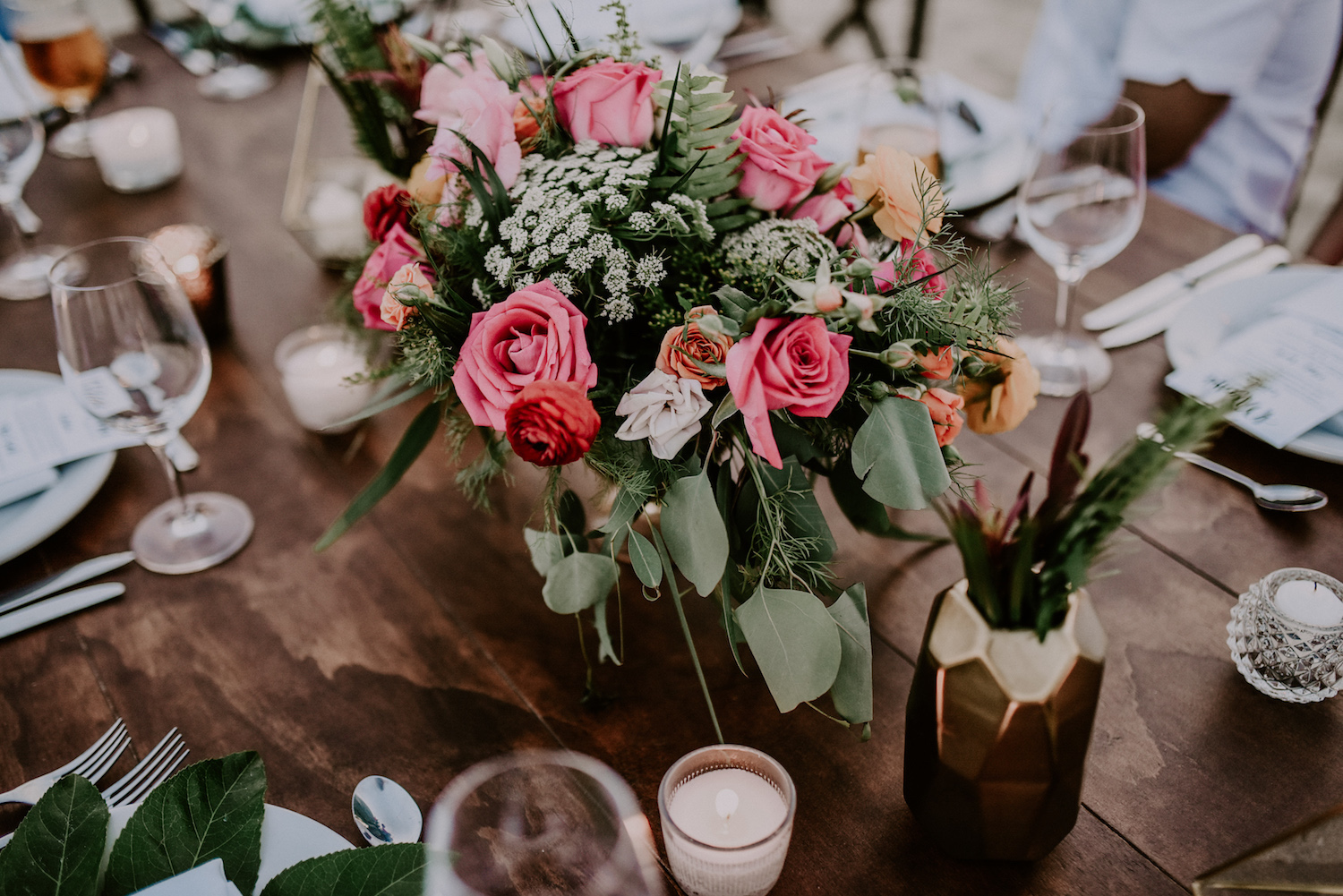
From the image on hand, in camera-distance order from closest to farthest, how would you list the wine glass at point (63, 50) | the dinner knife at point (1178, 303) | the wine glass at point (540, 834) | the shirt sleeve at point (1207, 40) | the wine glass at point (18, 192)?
1. the wine glass at point (540, 834)
2. the dinner knife at point (1178, 303)
3. the wine glass at point (18, 192)
4. the wine glass at point (63, 50)
5. the shirt sleeve at point (1207, 40)

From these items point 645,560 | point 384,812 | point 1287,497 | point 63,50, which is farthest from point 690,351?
point 63,50

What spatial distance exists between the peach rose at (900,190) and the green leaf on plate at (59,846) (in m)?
0.62

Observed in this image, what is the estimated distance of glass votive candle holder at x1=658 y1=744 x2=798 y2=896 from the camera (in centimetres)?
50

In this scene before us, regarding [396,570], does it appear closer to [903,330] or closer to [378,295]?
[378,295]

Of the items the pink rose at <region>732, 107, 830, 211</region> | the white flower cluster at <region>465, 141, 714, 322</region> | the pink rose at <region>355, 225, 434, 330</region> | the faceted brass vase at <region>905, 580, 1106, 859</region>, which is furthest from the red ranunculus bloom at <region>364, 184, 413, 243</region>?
the faceted brass vase at <region>905, 580, 1106, 859</region>

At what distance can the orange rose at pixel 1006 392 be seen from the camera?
0.64m

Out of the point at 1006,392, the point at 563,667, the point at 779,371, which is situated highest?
the point at 779,371

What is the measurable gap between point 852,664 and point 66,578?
0.67 metres

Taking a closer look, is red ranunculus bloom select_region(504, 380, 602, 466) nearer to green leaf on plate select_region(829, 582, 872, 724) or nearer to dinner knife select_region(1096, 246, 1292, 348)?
green leaf on plate select_region(829, 582, 872, 724)

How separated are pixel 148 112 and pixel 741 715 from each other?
1.28 m

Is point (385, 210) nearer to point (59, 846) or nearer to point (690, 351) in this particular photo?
point (690, 351)

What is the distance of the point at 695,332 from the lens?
21.3 inches

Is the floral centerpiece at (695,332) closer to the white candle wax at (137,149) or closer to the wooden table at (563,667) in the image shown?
the wooden table at (563,667)

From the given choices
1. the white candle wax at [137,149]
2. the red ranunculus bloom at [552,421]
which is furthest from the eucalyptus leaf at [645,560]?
the white candle wax at [137,149]
